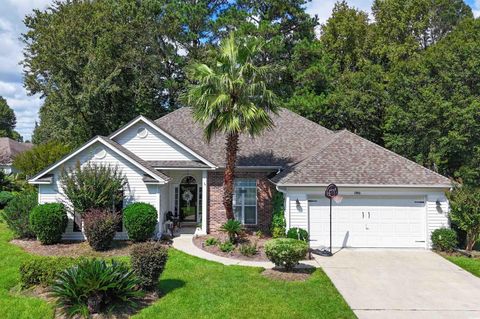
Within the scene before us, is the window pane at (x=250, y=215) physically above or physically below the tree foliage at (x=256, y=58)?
below

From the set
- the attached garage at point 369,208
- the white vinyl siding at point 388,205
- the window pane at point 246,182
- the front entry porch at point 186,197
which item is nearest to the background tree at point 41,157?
the front entry porch at point 186,197

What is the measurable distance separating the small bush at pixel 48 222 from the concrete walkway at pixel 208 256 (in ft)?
16.0

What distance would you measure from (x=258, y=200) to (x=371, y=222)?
5.54 m

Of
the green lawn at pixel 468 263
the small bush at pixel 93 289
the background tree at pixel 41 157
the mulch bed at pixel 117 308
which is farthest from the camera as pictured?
the background tree at pixel 41 157

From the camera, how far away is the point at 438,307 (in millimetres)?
9742

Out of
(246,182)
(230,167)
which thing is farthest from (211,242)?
(246,182)

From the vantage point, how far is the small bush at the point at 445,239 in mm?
15195

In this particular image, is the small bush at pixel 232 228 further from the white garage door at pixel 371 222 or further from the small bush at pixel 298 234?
the white garage door at pixel 371 222

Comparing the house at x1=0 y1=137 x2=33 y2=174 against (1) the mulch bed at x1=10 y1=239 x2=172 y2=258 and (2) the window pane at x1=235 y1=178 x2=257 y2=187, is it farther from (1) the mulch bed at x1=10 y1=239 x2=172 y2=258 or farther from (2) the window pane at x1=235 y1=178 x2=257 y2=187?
(2) the window pane at x1=235 y1=178 x2=257 y2=187

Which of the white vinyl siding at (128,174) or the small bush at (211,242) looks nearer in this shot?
the small bush at (211,242)

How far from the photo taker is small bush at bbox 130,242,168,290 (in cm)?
1016

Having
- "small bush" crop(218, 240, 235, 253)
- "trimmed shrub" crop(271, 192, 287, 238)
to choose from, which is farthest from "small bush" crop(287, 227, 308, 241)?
"small bush" crop(218, 240, 235, 253)

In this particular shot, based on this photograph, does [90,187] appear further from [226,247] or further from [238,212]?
[238,212]

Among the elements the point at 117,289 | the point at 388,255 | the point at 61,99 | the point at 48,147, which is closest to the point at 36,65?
the point at 61,99
